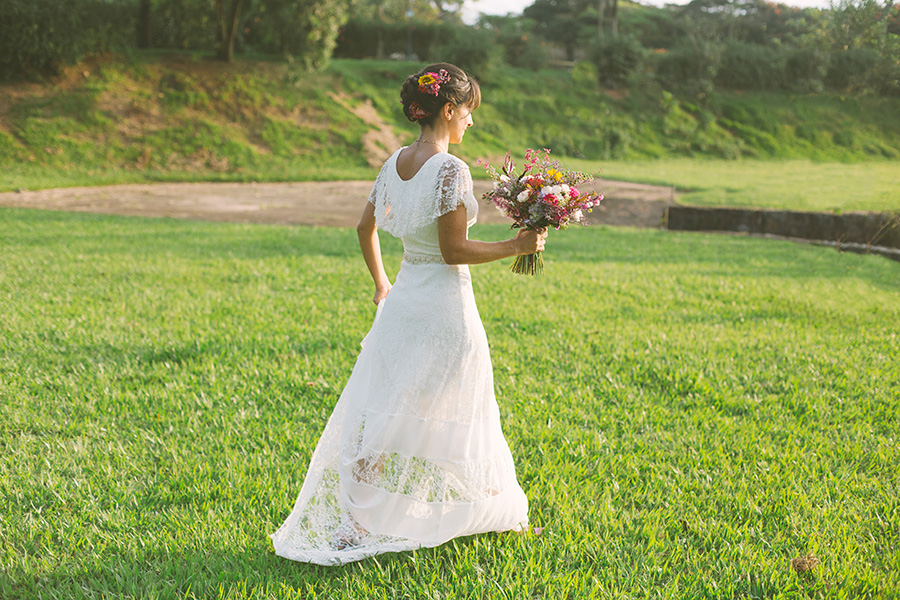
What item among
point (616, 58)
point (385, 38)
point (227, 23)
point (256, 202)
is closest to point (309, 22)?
point (227, 23)

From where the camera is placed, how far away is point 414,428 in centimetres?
242

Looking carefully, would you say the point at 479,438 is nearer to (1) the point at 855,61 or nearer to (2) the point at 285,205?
(1) the point at 855,61

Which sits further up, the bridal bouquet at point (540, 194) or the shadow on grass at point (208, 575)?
the bridal bouquet at point (540, 194)

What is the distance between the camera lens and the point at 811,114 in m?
29.9

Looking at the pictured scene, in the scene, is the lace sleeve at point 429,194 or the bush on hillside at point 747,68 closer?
the lace sleeve at point 429,194

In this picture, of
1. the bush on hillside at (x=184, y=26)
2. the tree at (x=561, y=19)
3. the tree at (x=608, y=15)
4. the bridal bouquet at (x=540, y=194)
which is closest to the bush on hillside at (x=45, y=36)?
the bush on hillside at (x=184, y=26)

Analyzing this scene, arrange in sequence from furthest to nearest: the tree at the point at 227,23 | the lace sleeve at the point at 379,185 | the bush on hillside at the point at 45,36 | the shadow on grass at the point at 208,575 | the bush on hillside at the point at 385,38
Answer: the bush on hillside at the point at 385,38 < the tree at the point at 227,23 < the bush on hillside at the point at 45,36 < the lace sleeve at the point at 379,185 < the shadow on grass at the point at 208,575

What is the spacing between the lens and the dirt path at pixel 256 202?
1266 centimetres

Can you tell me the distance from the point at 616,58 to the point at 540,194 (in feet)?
107

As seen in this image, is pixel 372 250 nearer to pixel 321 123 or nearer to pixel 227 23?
pixel 321 123

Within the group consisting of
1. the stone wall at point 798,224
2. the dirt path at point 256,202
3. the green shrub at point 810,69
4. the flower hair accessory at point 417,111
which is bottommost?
the dirt path at point 256,202

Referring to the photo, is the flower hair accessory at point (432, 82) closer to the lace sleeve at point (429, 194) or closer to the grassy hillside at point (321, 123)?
the lace sleeve at point (429, 194)

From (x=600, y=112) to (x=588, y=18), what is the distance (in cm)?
1921

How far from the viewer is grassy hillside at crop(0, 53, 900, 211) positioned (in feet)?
57.7
